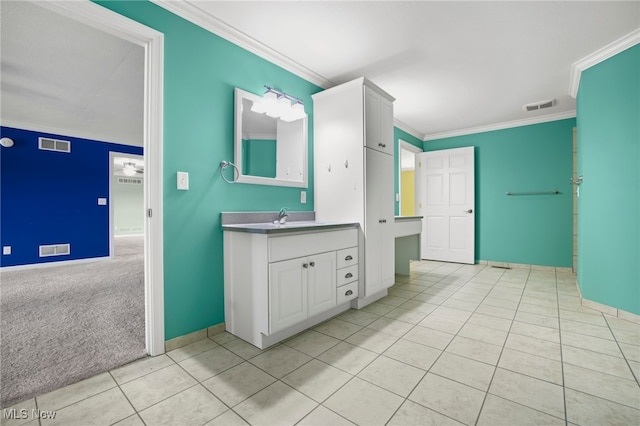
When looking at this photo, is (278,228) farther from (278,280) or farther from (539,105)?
(539,105)

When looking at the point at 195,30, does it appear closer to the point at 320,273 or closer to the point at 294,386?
the point at 320,273

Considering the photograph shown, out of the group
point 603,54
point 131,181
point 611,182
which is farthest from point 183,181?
point 131,181

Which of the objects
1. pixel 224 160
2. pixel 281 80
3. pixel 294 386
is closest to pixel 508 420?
pixel 294 386

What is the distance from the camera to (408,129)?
16.4 ft

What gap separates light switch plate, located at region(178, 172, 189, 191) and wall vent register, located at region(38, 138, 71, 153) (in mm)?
4557

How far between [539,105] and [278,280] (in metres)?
4.36

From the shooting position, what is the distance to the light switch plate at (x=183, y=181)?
193 cm

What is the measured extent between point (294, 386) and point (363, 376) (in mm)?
394

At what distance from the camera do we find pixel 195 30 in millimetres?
2043

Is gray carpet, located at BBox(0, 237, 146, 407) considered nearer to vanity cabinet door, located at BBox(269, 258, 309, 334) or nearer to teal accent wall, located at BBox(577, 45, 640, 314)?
vanity cabinet door, located at BBox(269, 258, 309, 334)

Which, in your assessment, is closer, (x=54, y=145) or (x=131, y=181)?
(x=54, y=145)

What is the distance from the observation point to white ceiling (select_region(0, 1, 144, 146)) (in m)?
2.18

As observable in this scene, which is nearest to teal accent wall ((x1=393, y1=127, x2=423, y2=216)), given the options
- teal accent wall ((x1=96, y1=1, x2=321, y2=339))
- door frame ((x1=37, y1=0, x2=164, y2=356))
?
teal accent wall ((x1=96, y1=1, x2=321, y2=339))

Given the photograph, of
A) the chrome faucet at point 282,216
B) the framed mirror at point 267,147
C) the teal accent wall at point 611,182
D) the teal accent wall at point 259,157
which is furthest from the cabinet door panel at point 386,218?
the teal accent wall at point 611,182
